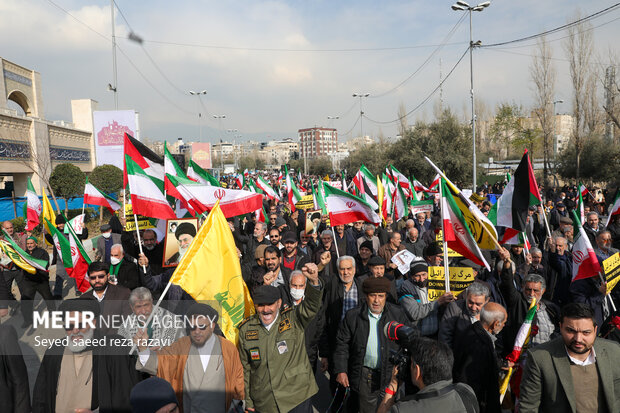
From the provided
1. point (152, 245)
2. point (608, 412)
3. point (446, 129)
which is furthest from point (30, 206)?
point (446, 129)

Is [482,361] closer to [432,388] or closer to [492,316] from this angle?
[492,316]

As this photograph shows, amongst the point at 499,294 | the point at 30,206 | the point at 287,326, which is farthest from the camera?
the point at 30,206

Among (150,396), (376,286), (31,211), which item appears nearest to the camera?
(150,396)

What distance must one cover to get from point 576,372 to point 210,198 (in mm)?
4976

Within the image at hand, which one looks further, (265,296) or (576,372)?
(265,296)

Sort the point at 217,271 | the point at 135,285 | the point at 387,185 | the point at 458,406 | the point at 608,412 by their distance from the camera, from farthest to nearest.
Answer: the point at 387,185, the point at 135,285, the point at 217,271, the point at 608,412, the point at 458,406

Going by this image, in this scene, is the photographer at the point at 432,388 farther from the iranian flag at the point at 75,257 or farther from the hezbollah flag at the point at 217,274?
the iranian flag at the point at 75,257


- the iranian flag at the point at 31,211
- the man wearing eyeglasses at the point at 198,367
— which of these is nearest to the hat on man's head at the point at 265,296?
the man wearing eyeglasses at the point at 198,367

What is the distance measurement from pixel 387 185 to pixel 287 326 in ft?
28.5

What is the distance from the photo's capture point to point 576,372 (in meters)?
2.81

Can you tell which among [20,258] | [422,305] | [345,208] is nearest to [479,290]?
[422,305]

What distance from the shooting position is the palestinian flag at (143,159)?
615 centimetres

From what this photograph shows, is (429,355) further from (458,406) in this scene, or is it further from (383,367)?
(383,367)

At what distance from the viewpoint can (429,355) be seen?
7.77 feet
